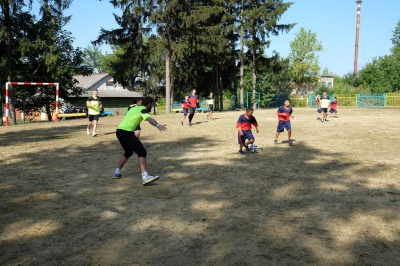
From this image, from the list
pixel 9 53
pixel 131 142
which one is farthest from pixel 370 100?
pixel 131 142

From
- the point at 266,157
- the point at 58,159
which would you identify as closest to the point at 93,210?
the point at 58,159

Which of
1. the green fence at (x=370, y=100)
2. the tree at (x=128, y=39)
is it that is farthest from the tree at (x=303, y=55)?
the tree at (x=128, y=39)

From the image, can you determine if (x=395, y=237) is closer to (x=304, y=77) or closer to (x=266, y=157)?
(x=266, y=157)

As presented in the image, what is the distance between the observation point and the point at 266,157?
369 inches

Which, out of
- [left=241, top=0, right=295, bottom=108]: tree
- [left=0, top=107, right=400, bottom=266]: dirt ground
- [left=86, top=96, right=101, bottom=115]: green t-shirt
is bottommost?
[left=0, top=107, right=400, bottom=266]: dirt ground

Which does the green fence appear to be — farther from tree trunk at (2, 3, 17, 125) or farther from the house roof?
tree trunk at (2, 3, 17, 125)

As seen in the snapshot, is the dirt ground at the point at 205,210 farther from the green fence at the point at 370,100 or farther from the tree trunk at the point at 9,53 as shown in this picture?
the green fence at the point at 370,100

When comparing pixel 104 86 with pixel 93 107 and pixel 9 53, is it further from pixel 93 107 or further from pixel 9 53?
pixel 93 107

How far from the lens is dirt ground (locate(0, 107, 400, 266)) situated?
12.1ft

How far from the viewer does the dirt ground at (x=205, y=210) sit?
3.68 metres

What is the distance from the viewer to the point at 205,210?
5066mm

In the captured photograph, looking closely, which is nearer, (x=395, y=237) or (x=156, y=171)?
(x=395, y=237)

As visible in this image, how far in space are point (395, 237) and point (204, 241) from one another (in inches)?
88.1

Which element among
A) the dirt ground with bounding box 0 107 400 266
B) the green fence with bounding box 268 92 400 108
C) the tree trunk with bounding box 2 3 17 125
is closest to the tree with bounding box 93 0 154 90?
the tree trunk with bounding box 2 3 17 125
